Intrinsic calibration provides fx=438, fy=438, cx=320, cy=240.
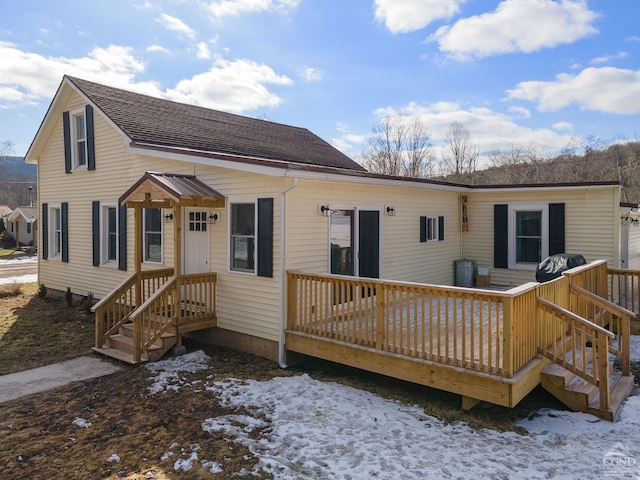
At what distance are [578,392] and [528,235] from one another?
6.30 meters

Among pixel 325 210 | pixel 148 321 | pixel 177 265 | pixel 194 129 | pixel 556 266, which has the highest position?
pixel 194 129

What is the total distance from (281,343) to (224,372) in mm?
965

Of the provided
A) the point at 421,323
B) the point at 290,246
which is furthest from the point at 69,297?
the point at 421,323

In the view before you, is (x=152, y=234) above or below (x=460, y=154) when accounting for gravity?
below

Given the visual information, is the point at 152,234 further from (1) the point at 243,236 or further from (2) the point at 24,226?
(2) the point at 24,226

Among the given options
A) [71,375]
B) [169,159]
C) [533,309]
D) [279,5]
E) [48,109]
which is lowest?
[71,375]

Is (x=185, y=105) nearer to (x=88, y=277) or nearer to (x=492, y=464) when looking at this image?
(x=88, y=277)

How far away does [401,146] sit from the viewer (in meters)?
33.8

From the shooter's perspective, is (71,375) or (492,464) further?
(71,375)

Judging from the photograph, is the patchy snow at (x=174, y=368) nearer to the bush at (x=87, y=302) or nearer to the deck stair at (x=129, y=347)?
the deck stair at (x=129, y=347)

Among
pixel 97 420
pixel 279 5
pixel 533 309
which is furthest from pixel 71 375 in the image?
pixel 279 5

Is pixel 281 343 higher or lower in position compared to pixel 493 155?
lower

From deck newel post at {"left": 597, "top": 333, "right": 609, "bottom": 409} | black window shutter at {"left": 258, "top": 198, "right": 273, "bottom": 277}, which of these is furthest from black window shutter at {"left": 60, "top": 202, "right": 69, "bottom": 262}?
deck newel post at {"left": 597, "top": 333, "right": 609, "bottom": 409}

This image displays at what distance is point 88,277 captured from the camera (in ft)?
37.0
